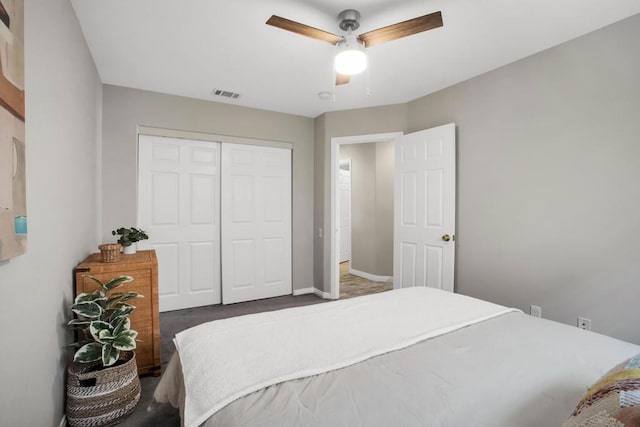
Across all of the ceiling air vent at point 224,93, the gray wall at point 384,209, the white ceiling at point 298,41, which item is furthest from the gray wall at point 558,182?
the ceiling air vent at point 224,93

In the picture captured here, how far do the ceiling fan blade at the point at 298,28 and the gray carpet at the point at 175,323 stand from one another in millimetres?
2333

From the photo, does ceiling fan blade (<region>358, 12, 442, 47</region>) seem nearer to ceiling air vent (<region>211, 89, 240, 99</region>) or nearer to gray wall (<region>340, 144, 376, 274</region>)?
ceiling air vent (<region>211, 89, 240, 99</region>)

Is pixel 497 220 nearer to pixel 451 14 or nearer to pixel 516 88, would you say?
pixel 516 88

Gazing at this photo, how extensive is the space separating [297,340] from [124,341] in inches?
41.9

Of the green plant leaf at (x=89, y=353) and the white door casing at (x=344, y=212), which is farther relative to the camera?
the white door casing at (x=344, y=212)

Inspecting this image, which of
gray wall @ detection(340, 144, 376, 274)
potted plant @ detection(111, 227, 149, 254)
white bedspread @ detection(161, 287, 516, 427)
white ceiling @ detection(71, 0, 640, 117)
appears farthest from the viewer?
gray wall @ detection(340, 144, 376, 274)

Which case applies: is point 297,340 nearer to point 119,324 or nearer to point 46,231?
point 119,324

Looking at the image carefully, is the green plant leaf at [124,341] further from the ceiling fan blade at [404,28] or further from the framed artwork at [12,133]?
the ceiling fan blade at [404,28]

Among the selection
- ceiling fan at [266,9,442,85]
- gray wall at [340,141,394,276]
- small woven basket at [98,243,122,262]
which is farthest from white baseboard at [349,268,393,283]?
small woven basket at [98,243,122,262]

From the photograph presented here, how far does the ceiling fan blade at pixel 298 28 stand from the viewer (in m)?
1.73

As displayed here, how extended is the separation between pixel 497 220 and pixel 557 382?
2.10 metres

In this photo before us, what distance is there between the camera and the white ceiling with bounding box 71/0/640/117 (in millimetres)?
2010

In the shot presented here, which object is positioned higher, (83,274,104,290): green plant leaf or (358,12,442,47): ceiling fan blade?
(358,12,442,47): ceiling fan blade

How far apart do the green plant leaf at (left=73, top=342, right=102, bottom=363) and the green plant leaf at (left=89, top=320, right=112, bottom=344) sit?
5cm
